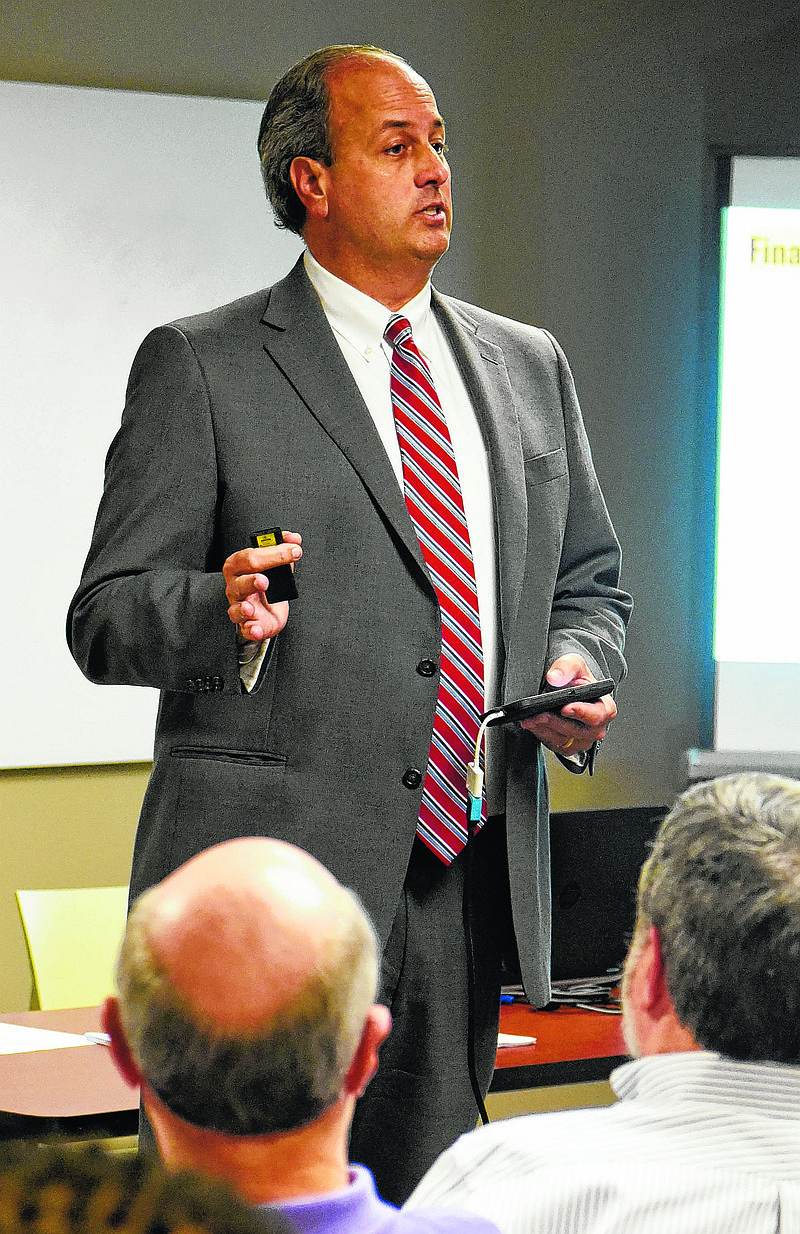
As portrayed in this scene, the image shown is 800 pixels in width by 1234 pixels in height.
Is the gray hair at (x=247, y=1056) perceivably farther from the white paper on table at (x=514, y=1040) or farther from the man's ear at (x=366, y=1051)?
the white paper on table at (x=514, y=1040)

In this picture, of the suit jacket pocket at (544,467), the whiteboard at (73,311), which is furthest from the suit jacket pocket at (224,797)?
the whiteboard at (73,311)

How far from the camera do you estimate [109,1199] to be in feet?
1.35

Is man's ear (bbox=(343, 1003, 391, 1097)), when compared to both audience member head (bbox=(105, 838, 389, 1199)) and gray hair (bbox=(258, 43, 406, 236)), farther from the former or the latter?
gray hair (bbox=(258, 43, 406, 236))

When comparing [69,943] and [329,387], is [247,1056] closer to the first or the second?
[329,387]

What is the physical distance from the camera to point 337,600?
1.78 m

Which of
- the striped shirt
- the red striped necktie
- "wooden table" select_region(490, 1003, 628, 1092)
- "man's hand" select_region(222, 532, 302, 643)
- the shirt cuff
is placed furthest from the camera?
"wooden table" select_region(490, 1003, 628, 1092)

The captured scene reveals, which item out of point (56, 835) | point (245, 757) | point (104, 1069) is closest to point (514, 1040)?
point (104, 1069)

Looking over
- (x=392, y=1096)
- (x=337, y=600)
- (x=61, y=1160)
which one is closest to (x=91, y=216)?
(x=337, y=600)

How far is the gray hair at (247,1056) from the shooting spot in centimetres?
81

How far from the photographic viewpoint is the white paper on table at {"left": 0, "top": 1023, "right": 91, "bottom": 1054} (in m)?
2.47

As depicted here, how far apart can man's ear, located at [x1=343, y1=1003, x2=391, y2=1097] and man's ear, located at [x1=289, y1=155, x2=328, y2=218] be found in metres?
1.31

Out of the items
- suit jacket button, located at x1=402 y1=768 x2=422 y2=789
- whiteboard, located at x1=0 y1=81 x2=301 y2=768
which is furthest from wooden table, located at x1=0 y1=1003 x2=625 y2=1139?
whiteboard, located at x1=0 y1=81 x2=301 y2=768

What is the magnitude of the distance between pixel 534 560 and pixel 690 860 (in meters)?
0.92

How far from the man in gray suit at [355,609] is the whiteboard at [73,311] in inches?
80.0
